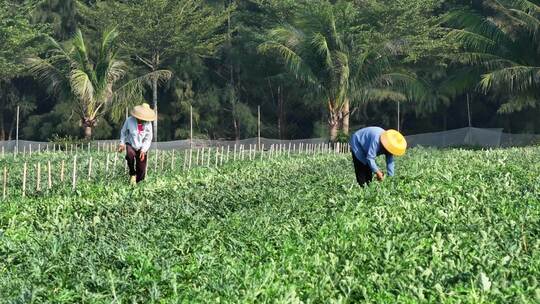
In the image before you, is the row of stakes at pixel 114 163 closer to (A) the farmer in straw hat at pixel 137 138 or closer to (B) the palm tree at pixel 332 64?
(A) the farmer in straw hat at pixel 137 138

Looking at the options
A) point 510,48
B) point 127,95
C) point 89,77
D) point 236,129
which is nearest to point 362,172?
point 510,48

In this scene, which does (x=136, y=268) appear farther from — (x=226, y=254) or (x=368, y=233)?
(x=368, y=233)

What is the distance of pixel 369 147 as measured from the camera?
7281 mm

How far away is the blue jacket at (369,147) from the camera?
721 cm

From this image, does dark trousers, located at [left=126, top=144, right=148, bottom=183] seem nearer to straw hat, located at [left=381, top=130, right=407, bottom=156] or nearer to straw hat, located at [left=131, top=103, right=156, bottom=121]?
straw hat, located at [left=131, top=103, right=156, bottom=121]

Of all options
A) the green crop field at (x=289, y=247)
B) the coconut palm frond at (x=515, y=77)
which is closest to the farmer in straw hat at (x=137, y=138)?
the green crop field at (x=289, y=247)

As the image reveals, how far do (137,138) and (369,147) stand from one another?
3.53m

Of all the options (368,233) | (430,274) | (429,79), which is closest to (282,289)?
(430,274)

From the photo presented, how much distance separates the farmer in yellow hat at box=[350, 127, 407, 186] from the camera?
7164mm

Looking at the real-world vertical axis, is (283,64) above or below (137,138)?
above

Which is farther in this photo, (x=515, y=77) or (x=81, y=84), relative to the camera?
(x=81, y=84)

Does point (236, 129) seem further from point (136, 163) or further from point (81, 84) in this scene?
point (136, 163)

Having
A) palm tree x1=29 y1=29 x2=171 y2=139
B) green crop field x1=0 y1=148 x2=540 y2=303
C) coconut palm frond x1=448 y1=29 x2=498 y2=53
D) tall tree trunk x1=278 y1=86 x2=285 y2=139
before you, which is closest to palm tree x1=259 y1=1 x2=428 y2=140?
coconut palm frond x1=448 y1=29 x2=498 y2=53

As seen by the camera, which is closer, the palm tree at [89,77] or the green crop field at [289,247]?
the green crop field at [289,247]
